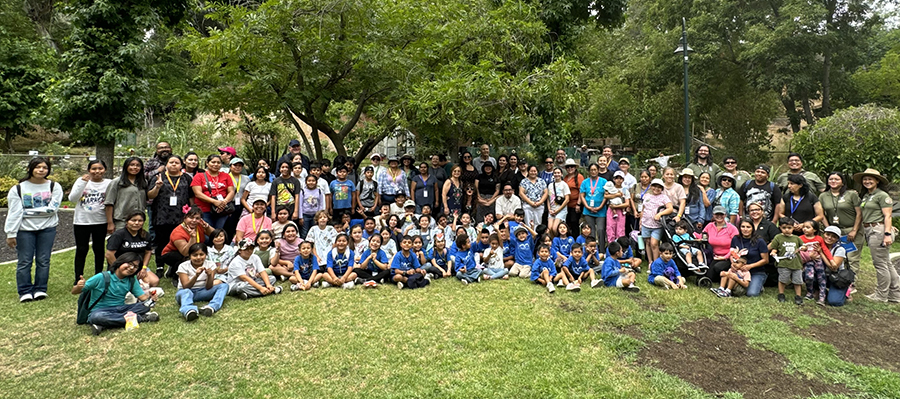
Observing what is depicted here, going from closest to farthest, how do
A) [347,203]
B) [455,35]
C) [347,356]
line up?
[347,356] < [347,203] < [455,35]

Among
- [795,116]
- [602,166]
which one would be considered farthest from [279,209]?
[795,116]

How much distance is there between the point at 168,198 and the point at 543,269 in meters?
5.01

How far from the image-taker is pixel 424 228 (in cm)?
696

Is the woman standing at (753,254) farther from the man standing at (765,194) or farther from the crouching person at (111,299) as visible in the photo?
the crouching person at (111,299)

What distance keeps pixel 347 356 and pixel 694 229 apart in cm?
527

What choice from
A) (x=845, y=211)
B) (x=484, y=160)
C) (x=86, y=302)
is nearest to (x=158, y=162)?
(x=86, y=302)

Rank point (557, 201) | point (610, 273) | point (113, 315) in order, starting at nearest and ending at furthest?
1. point (113, 315)
2. point (610, 273)
3. point (557, 201)

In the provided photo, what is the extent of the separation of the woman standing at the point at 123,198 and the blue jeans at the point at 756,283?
7.60m

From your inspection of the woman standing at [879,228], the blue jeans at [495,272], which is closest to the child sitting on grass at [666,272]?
the blue jeans at [495,272]

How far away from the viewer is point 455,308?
5102 millimetres

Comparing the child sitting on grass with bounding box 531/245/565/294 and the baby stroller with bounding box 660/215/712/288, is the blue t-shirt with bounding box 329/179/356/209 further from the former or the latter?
the baby stroller with bounding box 660/215/712/288

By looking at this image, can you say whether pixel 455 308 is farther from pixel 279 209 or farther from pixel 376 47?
pixel 376 47

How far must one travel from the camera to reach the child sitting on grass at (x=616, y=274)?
588 cm

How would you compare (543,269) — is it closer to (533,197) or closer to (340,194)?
(533,197)
